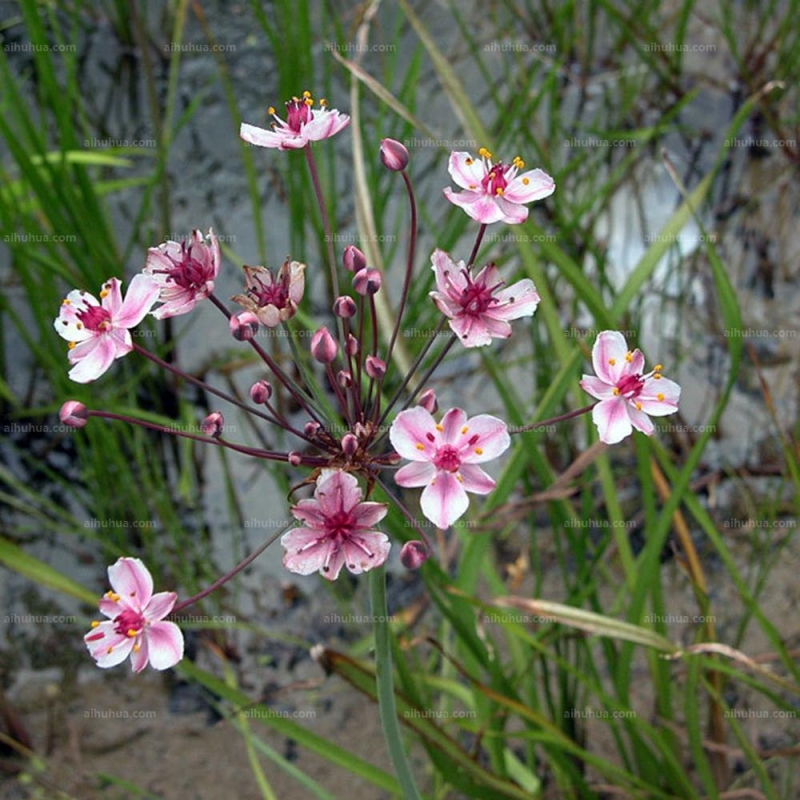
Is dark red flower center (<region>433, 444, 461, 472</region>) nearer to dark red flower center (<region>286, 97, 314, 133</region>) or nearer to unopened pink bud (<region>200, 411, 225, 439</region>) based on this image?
unopened pink bud (<region>200, 411, 225, 439</region>)

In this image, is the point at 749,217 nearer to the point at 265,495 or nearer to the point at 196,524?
the point at 265,495

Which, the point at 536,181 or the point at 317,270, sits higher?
the point at 536,181

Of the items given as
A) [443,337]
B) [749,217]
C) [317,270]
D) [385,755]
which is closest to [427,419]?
[385,755]

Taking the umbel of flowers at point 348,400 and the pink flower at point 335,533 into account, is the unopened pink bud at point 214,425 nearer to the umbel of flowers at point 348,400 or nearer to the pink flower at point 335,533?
the umbel of flowers at point 348,400

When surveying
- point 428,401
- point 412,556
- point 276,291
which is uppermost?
point 276,291

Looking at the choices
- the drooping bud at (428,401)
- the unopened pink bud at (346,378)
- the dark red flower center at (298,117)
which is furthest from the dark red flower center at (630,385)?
the dark red flower center at (298,117)

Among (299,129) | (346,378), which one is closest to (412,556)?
(346,378)

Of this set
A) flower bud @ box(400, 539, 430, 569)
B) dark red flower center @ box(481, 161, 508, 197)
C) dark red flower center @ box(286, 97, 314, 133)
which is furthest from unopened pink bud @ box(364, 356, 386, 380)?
dark red flower center @ box(286, 97, 314, 133)

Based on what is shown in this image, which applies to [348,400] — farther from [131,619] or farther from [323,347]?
[131,619]
